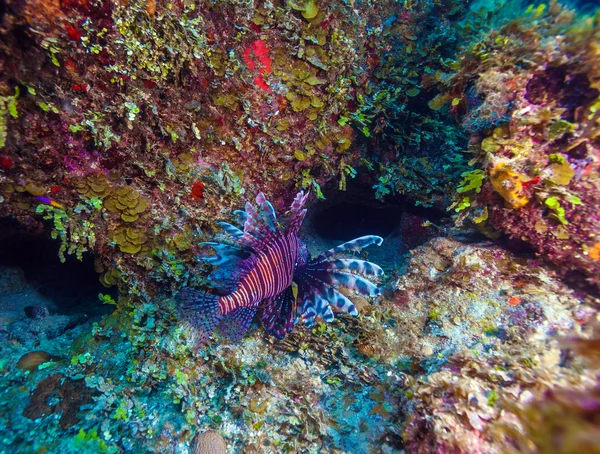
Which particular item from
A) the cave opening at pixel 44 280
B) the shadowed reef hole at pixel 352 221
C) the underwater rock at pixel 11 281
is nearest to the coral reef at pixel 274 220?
the cave opening at pixel 44 280

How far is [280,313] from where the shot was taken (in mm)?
3199

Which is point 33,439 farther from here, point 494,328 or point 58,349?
point 494,328

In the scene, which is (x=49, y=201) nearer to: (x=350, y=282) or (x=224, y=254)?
(x=224, y=254)

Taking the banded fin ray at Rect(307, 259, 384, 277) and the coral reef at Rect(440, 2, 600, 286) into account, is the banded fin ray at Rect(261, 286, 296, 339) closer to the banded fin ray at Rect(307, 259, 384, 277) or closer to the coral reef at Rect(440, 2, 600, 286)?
the banded fin ray at Rect(307, 259, 384, 277)

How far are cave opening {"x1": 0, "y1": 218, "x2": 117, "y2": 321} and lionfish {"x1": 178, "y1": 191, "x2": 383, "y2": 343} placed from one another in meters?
2.57

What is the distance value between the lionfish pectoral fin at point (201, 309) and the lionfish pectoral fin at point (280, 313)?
57cm

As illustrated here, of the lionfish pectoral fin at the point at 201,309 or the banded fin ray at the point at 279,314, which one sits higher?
the lionfish pectoral fin at the point at 201,309

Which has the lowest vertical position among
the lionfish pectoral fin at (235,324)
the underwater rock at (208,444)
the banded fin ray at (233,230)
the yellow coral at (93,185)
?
the underwater rock at (208,444)

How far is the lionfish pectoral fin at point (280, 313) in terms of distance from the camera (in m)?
3.04

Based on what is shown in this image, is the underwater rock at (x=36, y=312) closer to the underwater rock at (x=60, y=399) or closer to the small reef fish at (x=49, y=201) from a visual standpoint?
the underwater rock at (x=60, y=399)

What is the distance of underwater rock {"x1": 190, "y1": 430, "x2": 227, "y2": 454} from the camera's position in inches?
89.5

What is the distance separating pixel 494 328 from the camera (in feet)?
8.42

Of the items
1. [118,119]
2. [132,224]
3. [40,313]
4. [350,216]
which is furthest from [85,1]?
[350,216]

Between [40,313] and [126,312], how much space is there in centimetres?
193
